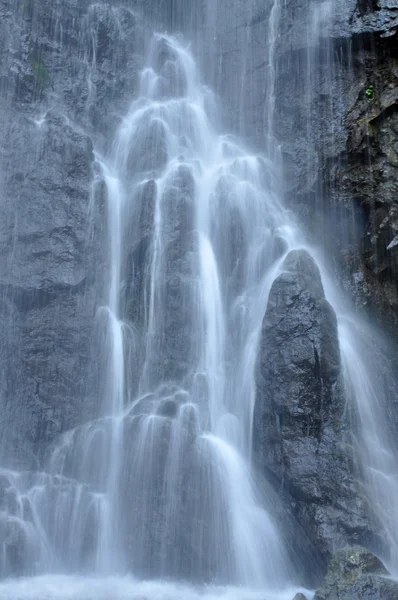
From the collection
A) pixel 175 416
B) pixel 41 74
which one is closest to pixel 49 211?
pixel 41 74

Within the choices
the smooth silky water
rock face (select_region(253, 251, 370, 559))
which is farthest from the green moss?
rock face (select_region(253, 251, 370, 559))

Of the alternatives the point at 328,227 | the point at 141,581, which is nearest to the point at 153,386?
the point at 141,581

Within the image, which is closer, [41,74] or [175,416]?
[175,416]

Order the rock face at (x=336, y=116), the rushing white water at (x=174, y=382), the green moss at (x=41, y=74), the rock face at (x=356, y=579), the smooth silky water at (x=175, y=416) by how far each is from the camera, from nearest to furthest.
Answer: the rock face at (x=356, y=579)
the smooth silky water at (x=175, y=416)
the rushing white water at (x=174, y=382)
the rock face at (x=336, y=116)
the green moss at (x=41, y=74)

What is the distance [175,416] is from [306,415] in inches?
122

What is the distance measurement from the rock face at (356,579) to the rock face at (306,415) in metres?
1.05

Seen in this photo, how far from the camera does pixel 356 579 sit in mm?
10078

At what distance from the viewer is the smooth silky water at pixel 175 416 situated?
12.3 meters

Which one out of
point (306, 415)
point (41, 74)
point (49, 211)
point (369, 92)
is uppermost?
point (41, 74)

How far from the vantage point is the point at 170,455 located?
13.2 metres

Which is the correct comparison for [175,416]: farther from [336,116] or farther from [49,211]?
[336,116]

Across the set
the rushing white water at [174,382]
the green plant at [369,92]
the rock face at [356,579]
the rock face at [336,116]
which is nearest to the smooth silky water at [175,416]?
the rushing white water at [174,382]

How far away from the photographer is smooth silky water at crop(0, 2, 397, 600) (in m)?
12.3

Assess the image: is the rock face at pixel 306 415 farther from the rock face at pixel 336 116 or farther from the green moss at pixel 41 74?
the green moss at pixel 41 74
